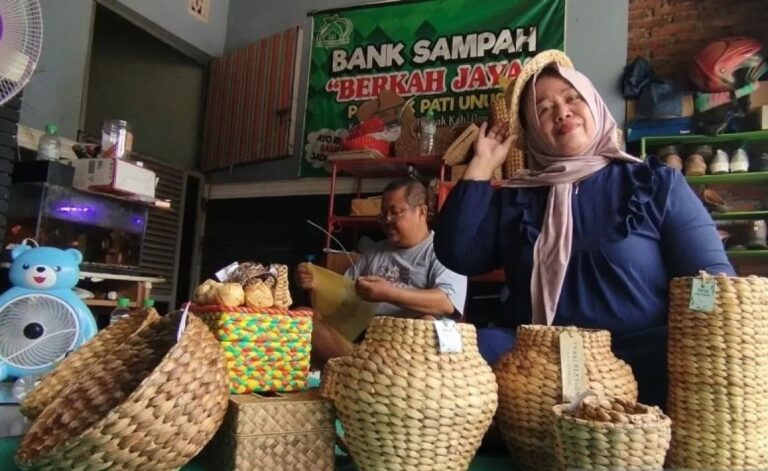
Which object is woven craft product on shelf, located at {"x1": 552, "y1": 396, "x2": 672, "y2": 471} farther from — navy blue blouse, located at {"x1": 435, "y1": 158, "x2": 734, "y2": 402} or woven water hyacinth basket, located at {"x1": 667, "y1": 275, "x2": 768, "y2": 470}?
navy blue blouse, located at {"x1": 435, "y1": 158, "x2": 734, "y2": 402}

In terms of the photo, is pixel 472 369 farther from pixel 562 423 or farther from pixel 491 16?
pixel 491 16

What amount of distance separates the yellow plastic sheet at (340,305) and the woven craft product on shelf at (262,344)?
1.66 meters

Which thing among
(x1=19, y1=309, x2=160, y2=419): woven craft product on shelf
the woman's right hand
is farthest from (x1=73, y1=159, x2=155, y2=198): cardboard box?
the woman's right hand

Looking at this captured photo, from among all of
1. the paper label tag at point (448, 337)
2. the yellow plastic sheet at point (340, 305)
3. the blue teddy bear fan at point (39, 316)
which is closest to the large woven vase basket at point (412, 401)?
the paper label tag at point (448, 337)

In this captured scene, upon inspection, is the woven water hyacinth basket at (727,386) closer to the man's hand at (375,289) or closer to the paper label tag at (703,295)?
the paper label tag at (703,295)

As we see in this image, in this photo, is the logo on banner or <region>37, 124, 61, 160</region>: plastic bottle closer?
<region>37, 124, 61, 160</region>: plastic bottle

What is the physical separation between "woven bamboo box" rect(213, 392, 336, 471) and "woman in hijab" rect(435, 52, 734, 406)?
0.53 metres

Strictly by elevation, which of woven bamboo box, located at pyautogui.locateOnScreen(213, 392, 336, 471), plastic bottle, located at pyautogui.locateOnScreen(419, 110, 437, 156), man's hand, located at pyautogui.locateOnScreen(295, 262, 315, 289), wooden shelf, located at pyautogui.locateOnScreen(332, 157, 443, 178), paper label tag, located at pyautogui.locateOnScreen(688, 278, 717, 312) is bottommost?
woven bamboo box, located at pyautogui.locateOnScreen(213, 392, 336, 471)

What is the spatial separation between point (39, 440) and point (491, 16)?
380 cm

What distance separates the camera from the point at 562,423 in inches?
36.2

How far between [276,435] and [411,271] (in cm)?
187

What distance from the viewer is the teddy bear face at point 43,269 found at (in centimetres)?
226

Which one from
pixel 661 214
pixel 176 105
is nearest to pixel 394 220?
pixel 661 214

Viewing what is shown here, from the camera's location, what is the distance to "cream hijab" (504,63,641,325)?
1.37 m
